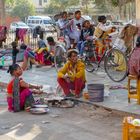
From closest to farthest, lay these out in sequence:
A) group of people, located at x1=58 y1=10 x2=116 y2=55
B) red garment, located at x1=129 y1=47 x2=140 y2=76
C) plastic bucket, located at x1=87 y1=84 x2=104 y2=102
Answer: red garment, located at x1=129 y1=47 x2=140 y2=76 < plastic bucket, located at x1=87 y1=84 x2=104 y2=102 < group of people, located at x1=58 y1=10 x2=116 y2=55

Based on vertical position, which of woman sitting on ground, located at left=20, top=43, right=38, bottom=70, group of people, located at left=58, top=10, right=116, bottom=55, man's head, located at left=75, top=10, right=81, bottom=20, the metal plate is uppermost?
man's head, located at left=75, top=10, right=81, bottom=20

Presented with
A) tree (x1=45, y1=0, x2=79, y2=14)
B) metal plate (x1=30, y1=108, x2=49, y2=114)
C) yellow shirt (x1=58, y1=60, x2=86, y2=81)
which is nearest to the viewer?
metal plate (x1=30, y1=108, x2=49, y2=114)

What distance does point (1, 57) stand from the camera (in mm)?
15758

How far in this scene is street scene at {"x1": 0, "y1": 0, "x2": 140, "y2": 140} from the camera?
699cm

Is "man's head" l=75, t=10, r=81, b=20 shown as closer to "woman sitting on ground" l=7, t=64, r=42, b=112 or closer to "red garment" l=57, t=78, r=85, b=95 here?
"red garment" l=57, t=78, r=85, b=95

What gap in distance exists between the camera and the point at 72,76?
29.6 ft

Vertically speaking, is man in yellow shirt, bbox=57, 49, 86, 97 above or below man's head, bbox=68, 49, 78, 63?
below

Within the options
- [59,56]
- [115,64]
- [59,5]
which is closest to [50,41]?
[59,56]

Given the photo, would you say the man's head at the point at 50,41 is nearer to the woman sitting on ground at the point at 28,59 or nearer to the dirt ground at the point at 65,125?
the woman sitting on ground at the point at 28,59

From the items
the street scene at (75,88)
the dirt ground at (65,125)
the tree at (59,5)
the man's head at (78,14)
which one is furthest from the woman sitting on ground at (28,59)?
the tree at (59,5)

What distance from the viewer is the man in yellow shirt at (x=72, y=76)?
8.97m

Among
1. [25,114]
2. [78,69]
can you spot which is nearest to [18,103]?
[25,114]

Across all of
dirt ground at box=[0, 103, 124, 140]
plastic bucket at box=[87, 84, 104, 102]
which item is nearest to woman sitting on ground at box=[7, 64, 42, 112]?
dirt ground at box=[0, 103, 124, 140]

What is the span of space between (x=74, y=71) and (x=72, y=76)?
0.12 metres
